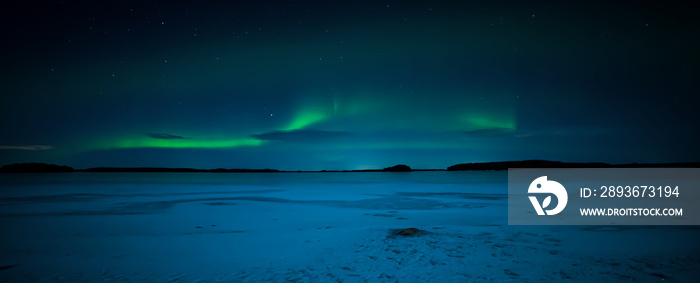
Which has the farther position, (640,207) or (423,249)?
(640,207)

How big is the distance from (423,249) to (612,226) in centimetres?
565

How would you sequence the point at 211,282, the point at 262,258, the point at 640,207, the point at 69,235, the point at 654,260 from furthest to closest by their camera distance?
the point at 640,207
the point at 69,235
the point at 262,258
the point at 654,260
the point at 211,282

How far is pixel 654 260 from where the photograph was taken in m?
6.41

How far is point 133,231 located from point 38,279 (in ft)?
13.3

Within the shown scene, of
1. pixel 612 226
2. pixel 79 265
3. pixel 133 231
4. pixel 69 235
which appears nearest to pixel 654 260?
pixel 612 226

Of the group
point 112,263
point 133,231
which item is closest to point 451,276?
point 112,263

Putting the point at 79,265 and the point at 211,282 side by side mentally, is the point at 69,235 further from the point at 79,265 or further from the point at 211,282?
the point at 211,282

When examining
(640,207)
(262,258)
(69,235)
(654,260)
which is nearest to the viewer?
(654,260)

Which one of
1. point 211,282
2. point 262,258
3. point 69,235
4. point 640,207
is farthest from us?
point 640,207

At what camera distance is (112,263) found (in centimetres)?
652

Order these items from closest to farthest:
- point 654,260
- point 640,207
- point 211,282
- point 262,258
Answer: point 211,282
point 654,260
point 262,258
point 640,207

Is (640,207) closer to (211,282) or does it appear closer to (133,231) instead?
(211,282)

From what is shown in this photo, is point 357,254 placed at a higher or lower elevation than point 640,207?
lower

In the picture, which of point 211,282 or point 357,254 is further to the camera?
point 357,254
